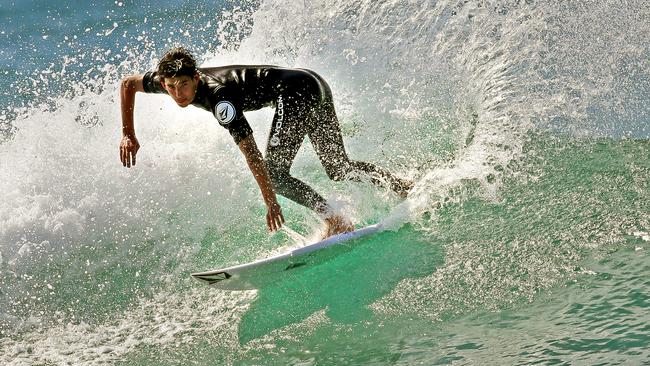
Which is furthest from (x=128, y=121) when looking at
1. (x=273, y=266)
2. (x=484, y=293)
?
(x=484, y=293)

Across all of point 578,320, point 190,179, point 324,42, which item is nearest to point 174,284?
point 190,179

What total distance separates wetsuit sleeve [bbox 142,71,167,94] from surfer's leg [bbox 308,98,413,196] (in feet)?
3.64

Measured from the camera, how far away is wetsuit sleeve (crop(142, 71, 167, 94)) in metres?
5.43

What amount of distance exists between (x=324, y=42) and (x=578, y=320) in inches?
212

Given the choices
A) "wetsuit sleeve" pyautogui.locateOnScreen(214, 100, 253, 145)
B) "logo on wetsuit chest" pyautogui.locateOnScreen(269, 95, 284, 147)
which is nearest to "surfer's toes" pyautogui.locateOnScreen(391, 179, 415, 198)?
"logo on wetsuit chest" pyautogui.locateOnScreen(269, 95, 284, 147)

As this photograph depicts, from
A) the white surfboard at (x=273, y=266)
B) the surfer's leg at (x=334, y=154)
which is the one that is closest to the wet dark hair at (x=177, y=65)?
the surfer's leg at (x=334, y=154)

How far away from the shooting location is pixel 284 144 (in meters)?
5.56

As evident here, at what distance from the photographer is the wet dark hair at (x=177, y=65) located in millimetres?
4891

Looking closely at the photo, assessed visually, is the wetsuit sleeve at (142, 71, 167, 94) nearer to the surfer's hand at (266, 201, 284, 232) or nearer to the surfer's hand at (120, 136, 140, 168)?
the surfer's hand at (120, 136, 140, 168)

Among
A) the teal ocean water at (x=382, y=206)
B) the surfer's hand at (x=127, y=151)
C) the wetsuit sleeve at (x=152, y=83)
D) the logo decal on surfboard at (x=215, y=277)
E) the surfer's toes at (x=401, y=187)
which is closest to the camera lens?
the teal ocean water at (x=382, y=206)

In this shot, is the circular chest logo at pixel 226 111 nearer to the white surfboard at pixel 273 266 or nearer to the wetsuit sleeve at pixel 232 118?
the wetsuit sleeve at pixel 232 118

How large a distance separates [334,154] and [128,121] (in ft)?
5.01

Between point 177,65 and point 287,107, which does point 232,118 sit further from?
point 287,107

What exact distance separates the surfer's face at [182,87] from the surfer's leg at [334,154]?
1.01 metres
